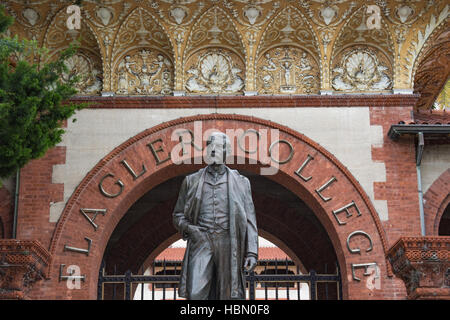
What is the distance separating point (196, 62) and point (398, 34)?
4051mm

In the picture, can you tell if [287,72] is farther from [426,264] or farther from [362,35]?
[426,264]

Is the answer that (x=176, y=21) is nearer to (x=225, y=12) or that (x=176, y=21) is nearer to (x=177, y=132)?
(x=225, y=12)

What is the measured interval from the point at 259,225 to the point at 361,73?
530 centimetres

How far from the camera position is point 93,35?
60.4 feet

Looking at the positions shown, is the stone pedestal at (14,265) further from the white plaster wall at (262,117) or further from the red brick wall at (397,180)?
the red brick wall at (397,180)

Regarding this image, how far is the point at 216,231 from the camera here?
10.2m

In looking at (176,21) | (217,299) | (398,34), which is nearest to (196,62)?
(176,21)

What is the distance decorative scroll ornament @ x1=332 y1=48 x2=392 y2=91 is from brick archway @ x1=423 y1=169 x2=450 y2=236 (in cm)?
216

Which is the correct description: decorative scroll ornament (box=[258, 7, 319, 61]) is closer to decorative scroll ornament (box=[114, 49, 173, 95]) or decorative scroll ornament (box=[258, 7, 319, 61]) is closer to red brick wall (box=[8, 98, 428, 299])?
red brick wall (box=[8, 98, 428, 299])

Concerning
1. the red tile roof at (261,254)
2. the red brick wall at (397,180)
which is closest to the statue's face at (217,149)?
the red brick wall at (397,180)

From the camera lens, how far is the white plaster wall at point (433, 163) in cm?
1767

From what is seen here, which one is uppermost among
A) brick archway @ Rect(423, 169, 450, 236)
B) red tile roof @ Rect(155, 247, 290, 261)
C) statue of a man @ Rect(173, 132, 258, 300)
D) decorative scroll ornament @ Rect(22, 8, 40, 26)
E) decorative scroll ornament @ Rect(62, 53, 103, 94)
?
decorative scroll ornament @ Rect(22, 8, 40, 26)

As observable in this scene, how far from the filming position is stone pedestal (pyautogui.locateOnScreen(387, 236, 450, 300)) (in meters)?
14.8

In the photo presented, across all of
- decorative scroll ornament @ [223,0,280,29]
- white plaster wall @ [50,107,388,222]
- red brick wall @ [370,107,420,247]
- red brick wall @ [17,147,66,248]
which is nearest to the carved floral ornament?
decorative scroll ornament @ [223,0,280,29]
